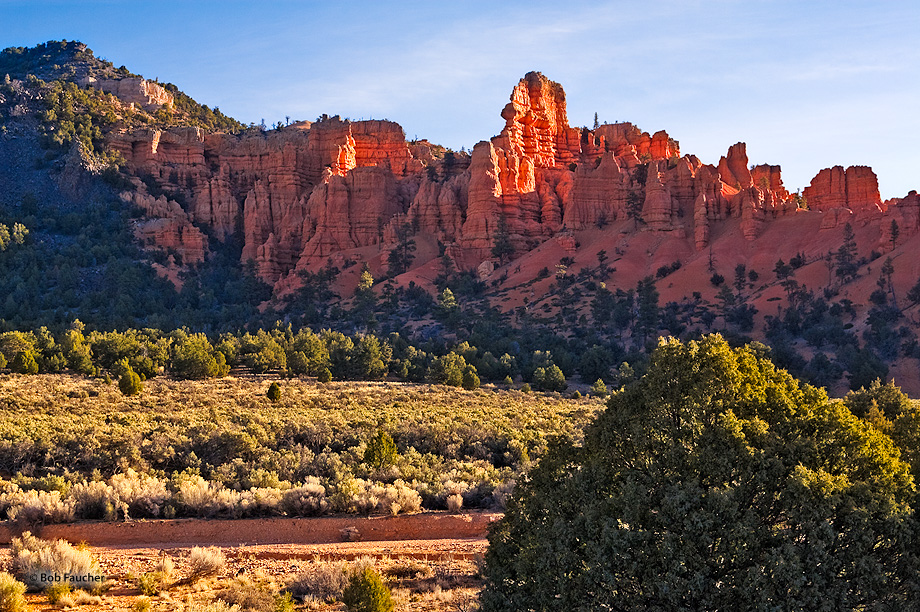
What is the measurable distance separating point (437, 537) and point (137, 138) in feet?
314

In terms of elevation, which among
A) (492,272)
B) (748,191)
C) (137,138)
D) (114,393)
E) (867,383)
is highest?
(137,138)

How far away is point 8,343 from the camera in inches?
1725

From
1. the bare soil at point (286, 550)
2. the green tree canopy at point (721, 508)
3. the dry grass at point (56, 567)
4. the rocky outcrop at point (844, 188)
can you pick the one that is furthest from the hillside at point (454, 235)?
the dry grass at point (56, 567)

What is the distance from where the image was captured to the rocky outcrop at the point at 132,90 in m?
110

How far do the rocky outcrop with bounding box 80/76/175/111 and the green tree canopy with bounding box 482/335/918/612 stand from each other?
11417 centimetres

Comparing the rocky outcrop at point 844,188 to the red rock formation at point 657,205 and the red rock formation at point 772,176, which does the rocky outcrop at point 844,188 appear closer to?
the red rock formation at point 772,176

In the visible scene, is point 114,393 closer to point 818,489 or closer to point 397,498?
point 397,498

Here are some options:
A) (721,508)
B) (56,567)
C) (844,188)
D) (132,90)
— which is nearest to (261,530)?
(56,567)

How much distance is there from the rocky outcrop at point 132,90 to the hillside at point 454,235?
324 millimetres

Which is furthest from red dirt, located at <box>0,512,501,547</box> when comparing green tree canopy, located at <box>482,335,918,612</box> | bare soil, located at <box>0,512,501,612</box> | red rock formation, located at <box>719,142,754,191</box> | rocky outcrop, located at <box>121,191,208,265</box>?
rocky outcrop, located at <box>121,191,208,265</box>

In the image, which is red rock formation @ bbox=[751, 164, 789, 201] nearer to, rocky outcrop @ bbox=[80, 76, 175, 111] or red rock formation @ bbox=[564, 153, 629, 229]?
red rock formation @ bbox=[564, 153, 629, 229]

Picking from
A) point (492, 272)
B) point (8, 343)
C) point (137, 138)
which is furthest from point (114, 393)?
point (137, 138)

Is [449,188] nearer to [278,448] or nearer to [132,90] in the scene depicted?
[132,90]

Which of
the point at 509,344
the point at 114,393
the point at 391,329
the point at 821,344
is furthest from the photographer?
the point at 391,329
